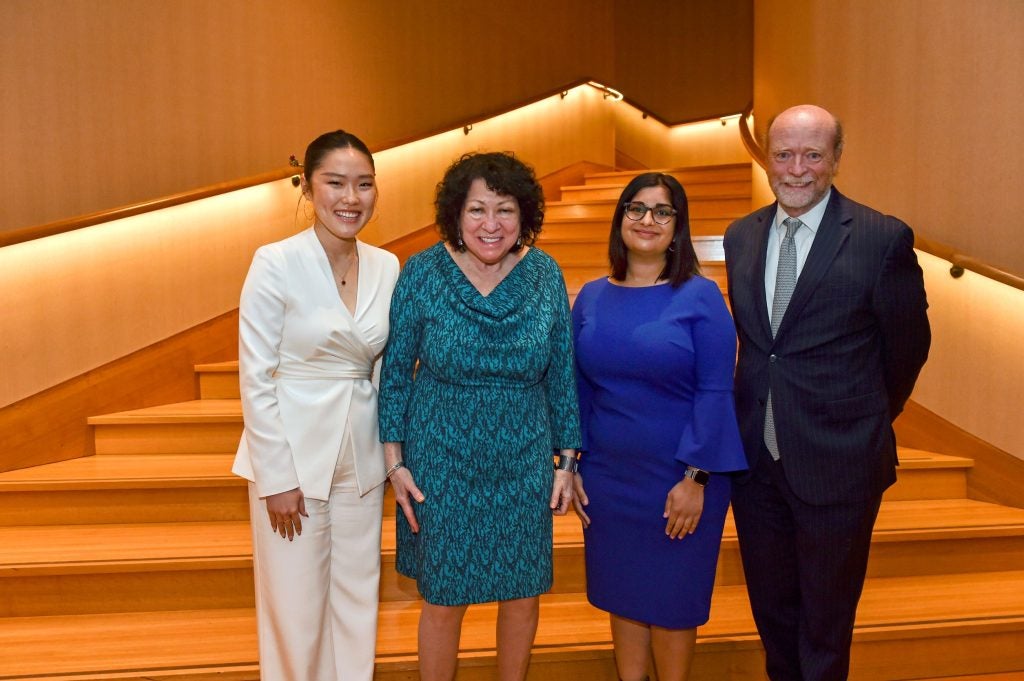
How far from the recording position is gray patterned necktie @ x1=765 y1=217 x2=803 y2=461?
2.02 meters

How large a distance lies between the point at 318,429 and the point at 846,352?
4.01 feet

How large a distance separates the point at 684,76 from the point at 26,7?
696cm

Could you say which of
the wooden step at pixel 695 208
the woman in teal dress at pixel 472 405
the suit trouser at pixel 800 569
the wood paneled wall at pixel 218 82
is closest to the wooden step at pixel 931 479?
the suit trouser at pixel 800 569

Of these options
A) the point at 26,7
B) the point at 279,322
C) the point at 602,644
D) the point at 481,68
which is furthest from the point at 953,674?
the point at 481,68

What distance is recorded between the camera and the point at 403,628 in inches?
108

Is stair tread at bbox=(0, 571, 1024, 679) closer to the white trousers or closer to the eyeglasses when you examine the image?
the white trousers

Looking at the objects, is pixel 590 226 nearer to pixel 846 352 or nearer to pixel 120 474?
pixel 120 474

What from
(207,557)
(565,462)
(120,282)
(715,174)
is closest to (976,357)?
(565,462)

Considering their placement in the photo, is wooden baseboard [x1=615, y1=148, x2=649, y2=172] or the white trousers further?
wooden baseboard [x1=615, y1=148, x2=649, y2=172]

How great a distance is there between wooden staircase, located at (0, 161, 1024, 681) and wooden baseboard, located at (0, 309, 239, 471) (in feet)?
0.35

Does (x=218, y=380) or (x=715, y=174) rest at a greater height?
(x=715, y=174)

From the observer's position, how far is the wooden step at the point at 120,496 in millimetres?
3107

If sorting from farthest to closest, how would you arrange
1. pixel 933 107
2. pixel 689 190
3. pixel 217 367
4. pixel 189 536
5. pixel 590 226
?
pixel 689 190, pixel 590 226, pixel 217 367, pixel 933 107, pixel 189 536

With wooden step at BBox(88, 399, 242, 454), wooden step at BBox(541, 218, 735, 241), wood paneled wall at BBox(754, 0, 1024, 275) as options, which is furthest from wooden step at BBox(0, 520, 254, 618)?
wooden step at BBox(541, 218, 735, 241)
